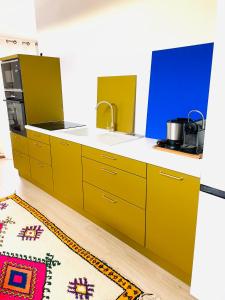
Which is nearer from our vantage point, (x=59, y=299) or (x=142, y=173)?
(x=59, y=299)

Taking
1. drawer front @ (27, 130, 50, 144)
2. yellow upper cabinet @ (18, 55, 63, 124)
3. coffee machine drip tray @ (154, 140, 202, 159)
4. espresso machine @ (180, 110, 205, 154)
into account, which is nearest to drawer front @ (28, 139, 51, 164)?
drawer front @ (27, 130, 50, 144)

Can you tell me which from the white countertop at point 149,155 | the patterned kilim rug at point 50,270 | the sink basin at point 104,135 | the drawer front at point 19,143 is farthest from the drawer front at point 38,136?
the patterned kilim rug at point 50,270

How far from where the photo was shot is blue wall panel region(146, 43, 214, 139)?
1750 mm

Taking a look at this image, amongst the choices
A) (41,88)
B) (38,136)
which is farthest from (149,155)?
(41,88)

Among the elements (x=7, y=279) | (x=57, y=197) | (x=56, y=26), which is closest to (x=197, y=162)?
(x=7, y=279)

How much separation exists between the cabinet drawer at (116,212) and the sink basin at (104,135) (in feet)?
1.63

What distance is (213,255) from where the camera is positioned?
1327 millimetres

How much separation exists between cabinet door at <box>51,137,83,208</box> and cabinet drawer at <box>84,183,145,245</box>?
166 millimetres

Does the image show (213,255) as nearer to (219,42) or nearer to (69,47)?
(219,42)

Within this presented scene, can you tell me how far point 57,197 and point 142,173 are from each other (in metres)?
1.62

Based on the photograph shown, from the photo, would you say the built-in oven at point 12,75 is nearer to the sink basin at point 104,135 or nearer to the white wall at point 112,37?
the white wall at point 112,37

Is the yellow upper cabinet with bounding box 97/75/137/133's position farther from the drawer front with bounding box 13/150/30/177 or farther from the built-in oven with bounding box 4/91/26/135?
the drawer front with bounding box 13/150/30/177

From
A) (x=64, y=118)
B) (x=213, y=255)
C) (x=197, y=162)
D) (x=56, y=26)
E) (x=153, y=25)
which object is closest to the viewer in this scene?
(x=213, y=255)

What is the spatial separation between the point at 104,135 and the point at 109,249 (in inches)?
46.4
